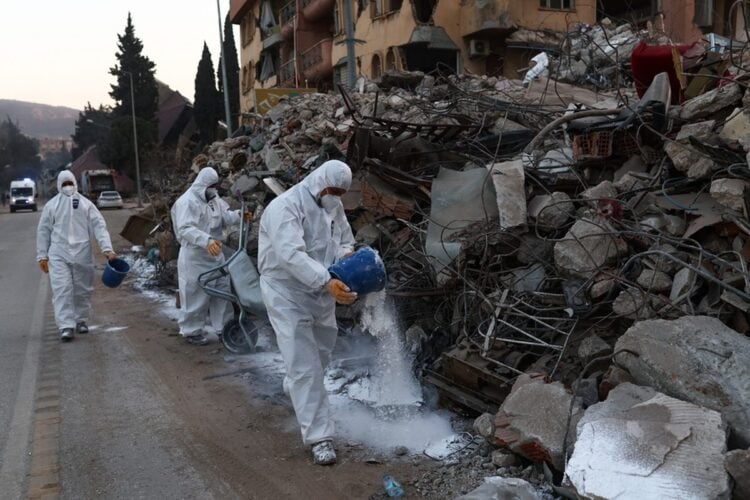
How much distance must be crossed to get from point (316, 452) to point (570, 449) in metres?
1.49

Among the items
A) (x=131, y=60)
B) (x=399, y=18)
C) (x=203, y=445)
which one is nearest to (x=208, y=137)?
(x=131, y=60)

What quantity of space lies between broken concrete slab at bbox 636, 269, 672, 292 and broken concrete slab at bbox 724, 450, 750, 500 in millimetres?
1666

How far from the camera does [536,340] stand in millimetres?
4723

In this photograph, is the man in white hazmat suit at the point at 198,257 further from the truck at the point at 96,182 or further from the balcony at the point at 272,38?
the truck at the point at 96,182

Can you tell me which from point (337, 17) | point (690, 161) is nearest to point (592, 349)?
point (690, 161)

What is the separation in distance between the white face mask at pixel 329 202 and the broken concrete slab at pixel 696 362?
1901mm

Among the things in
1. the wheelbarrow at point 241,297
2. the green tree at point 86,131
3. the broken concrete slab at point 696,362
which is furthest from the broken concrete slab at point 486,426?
the green tree at point 86,131

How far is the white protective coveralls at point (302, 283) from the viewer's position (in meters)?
4.21

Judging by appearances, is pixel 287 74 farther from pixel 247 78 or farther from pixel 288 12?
pixel 247 78

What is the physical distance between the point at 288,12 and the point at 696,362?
37957 mm

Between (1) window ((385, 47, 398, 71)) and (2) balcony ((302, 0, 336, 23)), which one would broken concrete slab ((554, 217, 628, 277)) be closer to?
(1) window ((385, 47, 398, 71))

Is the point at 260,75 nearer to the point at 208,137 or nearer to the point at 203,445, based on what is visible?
the point at 208,137

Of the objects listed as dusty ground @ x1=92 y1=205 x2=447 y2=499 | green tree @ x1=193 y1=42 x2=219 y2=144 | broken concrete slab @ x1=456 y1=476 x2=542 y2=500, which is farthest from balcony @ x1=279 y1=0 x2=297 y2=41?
broken concrete slab @ x1=456 y1=476 x2=542 y2=500

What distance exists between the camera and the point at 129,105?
59.9 metres
